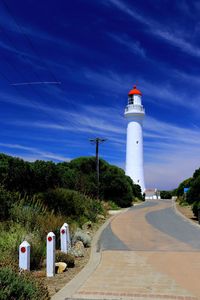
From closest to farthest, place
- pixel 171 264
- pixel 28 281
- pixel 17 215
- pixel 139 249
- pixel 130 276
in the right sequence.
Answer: pixel 28 281, pixel 130 276, pixel 171 264, pixel 17 215, pixel 139 249

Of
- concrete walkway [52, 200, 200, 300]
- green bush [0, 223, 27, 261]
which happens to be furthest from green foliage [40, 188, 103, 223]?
green bush [0, 223, 27, 261]

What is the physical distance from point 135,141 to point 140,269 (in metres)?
55.1

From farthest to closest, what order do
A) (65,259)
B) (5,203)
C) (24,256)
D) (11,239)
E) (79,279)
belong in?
(5,203)
(65,259)
(11,239)
(79,279)
(24,256)

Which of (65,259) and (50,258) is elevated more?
(50,258)

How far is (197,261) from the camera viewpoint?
1224 cm

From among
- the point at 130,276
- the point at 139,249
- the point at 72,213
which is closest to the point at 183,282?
the point at 130,276

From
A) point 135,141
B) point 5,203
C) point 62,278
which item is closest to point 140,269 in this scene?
point 62,278

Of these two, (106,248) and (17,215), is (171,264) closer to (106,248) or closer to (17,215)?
(106,248)

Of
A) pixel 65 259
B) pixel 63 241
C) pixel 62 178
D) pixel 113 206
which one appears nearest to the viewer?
pixel 65 259

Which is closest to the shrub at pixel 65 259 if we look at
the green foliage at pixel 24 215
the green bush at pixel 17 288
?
the green foliage at pixel 24 215

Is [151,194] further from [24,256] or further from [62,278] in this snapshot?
[24,256]

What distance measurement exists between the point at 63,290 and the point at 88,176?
38.6 m

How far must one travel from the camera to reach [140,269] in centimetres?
1102

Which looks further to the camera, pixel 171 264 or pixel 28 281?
pixel 171 264
